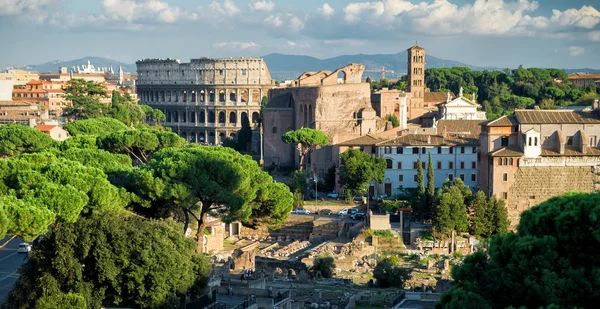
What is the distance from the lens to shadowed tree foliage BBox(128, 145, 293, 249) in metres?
34.6

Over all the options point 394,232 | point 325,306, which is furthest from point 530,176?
point 325,306

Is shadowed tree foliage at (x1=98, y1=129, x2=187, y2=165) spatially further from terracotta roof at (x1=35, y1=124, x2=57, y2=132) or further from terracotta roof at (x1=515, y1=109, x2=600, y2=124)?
terracotta roof at (x1=515, y1=109, x2=600, y2=124)

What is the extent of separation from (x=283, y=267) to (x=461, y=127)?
26.3 m

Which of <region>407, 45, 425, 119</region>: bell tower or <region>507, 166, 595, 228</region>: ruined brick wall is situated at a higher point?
<region>407, 45, 425, 119</region>: bell tower

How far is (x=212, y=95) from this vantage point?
10800 centimetres

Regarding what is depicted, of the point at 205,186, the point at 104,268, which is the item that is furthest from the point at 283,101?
the point at 104,268

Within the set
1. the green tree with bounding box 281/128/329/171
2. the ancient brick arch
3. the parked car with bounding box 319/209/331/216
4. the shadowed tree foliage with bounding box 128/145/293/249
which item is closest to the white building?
the green tree with bounding box 281/128/329/171

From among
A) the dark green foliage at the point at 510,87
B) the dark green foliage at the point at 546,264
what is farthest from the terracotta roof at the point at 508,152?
the dark green foliage at the point at 510,87

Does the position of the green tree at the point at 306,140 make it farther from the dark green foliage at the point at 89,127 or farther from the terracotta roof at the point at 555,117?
the terracotta roof at the point at 555,117

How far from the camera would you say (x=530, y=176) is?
155 ft

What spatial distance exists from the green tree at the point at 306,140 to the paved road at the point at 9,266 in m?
22.7

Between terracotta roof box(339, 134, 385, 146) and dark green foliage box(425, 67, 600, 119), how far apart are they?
103 ft

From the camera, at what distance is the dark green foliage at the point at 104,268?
86.7 ft

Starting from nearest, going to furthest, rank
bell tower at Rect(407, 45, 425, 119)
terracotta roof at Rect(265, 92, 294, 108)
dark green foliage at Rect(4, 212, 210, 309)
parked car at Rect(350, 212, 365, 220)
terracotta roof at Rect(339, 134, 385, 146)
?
dark green foliage at Rect(4, 212, 210, 309) → parked car at Rect(350, 212, 365, 220) → terracotta roof at Rect(339, 134, 385, 146) → terracotta roof at Rect(265, 92, 294, 108) → bell tower at Rect(407, 45, 425, 119)
